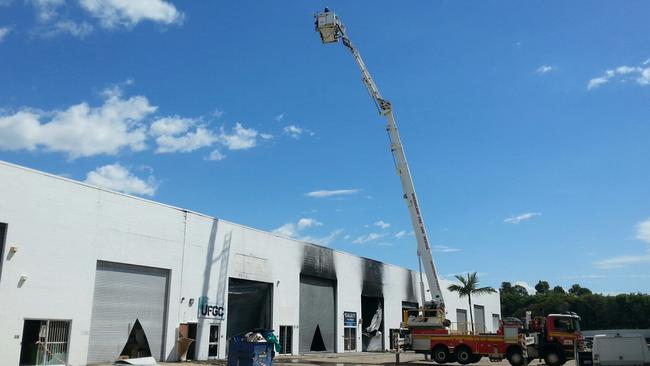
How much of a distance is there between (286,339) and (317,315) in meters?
4.25

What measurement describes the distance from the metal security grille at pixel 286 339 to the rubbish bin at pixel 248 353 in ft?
43.3

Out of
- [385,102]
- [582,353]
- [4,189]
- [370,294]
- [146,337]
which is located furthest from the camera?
[370,294]

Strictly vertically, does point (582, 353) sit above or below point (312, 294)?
below

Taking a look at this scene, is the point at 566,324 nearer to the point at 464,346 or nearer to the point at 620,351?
the point at 464,346

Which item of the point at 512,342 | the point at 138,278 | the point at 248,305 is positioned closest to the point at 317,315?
the point at 248,305

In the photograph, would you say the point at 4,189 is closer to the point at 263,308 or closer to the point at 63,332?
the point at 63,332

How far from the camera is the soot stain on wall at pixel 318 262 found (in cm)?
3841

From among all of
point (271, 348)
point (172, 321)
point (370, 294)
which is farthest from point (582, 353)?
point (370, 294)

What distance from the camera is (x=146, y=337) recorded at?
26.3 meters

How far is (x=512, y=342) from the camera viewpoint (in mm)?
28656

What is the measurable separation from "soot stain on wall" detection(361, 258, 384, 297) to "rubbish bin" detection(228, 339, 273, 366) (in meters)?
24.0

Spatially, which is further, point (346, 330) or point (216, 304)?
point (346, 330)

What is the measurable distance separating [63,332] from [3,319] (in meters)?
2.73

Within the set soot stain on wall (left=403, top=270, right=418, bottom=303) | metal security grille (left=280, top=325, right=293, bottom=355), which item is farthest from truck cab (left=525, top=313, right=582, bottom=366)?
soot stain on wall (left=403, top=270, right=418, bottom=303)
